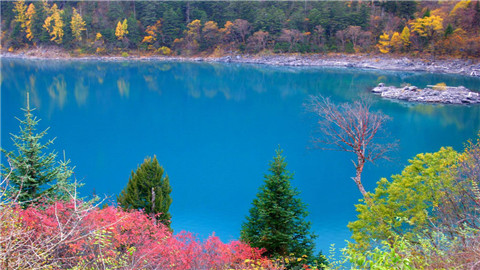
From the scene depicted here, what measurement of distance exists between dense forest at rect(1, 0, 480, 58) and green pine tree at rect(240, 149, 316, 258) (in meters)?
49.1

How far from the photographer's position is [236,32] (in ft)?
197

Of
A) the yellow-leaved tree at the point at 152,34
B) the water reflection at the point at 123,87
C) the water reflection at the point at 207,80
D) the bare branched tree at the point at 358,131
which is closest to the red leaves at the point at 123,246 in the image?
the bare branched tree at the point at 358,131

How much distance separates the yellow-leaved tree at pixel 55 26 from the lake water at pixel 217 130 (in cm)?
1717

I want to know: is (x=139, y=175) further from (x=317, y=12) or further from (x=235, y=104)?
(x=317, y=12)

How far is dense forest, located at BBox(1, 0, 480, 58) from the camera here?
5259cm

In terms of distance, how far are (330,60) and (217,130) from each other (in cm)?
3562

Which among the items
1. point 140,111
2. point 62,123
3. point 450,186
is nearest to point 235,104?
point 140,111

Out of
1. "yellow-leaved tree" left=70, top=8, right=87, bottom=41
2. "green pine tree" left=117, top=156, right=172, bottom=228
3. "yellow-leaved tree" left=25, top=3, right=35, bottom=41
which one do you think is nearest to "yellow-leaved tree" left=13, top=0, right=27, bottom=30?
"yellow-leaved tree" left=25, top=3, right=35, bottom=41

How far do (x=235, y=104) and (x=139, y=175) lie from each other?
69.5 feet

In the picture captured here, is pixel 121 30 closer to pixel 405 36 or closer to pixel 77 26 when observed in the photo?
pixel 77 26

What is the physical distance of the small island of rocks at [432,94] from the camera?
98.0 ft

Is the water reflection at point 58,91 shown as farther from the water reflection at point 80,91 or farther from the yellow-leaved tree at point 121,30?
the yellow-leaved tree at point 121,30

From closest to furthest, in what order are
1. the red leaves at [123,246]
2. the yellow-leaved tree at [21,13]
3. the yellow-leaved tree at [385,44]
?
the red leaves at [123,246] → the yellow-leaved tree at [385,44] → the yellow-leaved tree at [21,13]

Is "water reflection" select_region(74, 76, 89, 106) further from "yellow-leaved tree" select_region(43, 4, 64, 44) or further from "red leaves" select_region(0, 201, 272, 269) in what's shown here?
"red leaves" select_region(0, 201, 272, 269)
